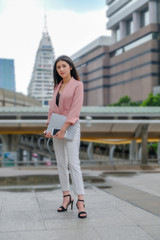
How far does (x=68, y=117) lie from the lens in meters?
4.61

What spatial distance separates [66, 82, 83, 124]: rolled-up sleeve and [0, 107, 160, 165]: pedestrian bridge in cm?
1144

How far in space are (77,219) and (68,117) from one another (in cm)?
116

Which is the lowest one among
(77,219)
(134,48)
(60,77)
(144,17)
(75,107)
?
(77,219)

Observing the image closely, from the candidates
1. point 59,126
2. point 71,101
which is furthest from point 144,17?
point 59,126

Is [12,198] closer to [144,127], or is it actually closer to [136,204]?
[136,204]

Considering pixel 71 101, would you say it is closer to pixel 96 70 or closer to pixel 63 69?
pixel 63 69

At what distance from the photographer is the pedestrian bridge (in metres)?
17.0

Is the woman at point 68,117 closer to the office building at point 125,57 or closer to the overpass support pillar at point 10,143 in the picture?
the overpass support pillar at point 10,143

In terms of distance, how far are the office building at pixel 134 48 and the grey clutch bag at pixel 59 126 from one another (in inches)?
2882

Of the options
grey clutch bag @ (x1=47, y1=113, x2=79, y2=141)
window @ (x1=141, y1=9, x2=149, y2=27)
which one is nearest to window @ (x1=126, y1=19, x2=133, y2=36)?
window @ (x1=141, y1=9, x2=149, y2=27)

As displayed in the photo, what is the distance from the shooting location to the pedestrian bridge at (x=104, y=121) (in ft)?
55.6

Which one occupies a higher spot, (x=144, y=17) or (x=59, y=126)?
(x=144, y=17)

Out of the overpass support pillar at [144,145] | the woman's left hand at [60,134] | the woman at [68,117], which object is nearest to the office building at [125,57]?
the overpass support pillar at [144,145]

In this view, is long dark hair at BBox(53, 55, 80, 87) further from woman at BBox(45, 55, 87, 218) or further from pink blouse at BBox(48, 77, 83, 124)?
pink blouse at BBox(48, 77, 83, 124)
